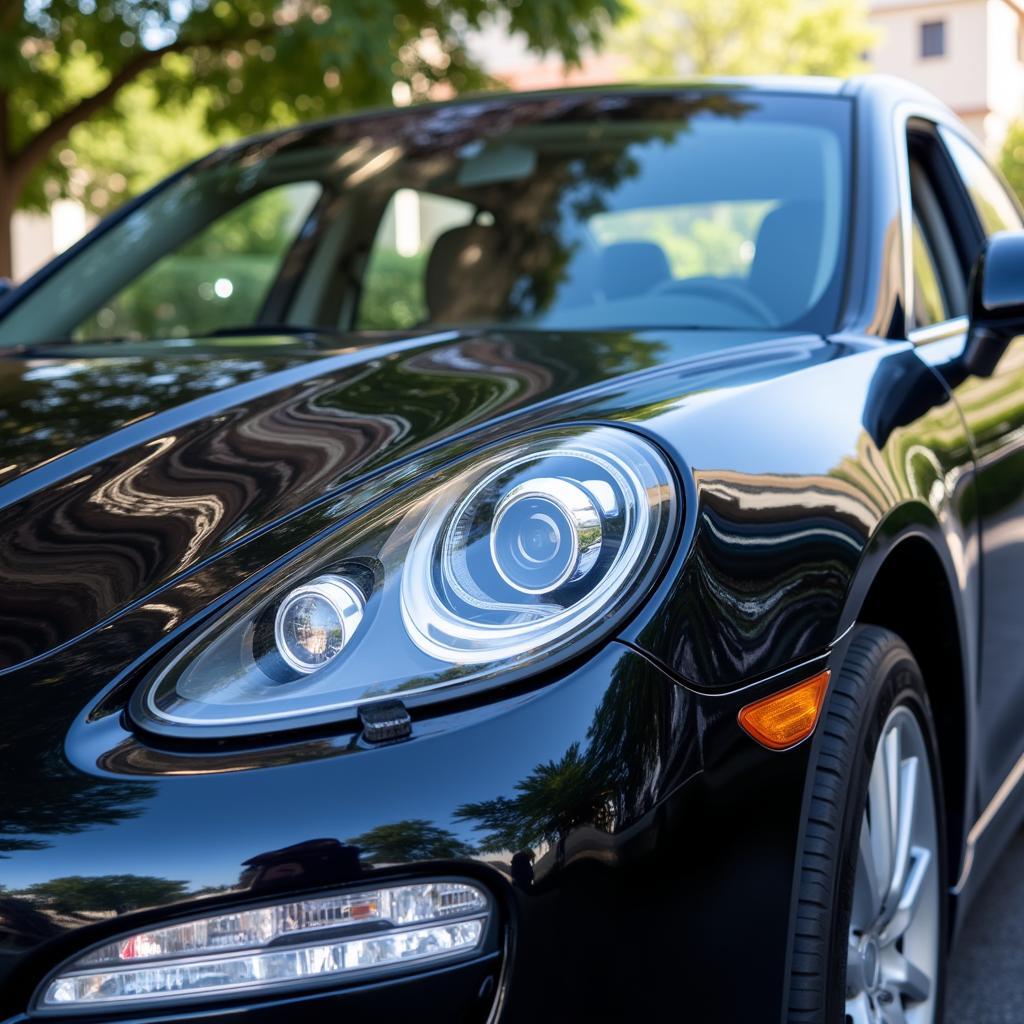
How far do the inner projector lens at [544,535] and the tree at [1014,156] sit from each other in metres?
36.8

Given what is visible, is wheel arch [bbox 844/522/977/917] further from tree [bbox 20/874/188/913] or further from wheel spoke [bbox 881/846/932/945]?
tree [bbox 20/874/188/913]

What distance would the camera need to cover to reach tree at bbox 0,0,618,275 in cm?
845

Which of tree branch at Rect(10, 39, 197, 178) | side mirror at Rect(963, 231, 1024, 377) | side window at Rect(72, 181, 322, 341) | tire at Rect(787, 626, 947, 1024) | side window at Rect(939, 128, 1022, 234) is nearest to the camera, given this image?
tire at Rect(787, 626, 947, 1024)

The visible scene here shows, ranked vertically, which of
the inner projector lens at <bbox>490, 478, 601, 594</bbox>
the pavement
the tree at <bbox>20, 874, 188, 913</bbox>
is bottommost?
the pavement

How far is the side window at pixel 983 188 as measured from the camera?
3.15 meters

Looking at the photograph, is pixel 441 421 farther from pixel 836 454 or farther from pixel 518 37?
pixel 518 37

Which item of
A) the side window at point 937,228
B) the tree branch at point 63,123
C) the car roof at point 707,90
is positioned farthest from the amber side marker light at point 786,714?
the tree branch at point 63,123

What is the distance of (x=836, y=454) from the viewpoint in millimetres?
1723

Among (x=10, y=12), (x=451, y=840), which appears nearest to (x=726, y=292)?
(x=451, y=840)

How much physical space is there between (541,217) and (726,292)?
1.59 feet

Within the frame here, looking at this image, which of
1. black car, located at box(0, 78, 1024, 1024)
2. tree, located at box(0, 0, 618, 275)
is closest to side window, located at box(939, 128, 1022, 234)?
black car, located at box(0, 78, 1024, 1024)

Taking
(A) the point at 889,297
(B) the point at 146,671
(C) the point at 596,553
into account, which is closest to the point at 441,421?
(C) the point at 596,553

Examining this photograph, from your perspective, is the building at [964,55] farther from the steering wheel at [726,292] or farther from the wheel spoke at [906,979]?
the wheel spoke at [906,979]

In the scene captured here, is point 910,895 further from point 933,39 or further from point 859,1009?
point 933,39
